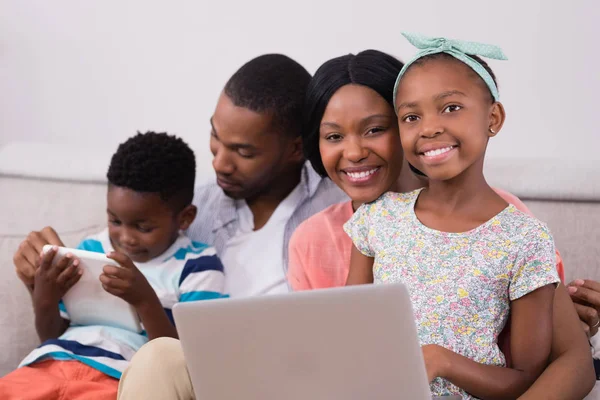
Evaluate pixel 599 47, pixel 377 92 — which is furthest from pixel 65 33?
pixel 599 47

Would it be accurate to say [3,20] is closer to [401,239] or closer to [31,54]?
[31,54]

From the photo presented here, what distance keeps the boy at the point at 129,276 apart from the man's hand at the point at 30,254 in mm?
71

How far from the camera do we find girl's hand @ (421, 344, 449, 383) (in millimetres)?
1176

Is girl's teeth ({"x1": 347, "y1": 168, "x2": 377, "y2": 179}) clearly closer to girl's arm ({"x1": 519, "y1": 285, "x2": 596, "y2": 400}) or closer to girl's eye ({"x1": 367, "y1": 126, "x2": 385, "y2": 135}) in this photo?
girl's eye ({"x1": 367, "y1": 126, "x2": 385, "y2": 135})

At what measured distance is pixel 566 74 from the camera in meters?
2.05

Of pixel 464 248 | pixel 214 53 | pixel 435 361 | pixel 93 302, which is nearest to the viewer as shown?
pixel 435 361

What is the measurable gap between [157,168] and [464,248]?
2.37 feet

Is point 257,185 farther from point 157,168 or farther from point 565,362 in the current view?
point 565,362

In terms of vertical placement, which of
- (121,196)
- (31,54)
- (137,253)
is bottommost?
(137,253)

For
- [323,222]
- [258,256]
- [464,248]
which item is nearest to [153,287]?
[258,256]

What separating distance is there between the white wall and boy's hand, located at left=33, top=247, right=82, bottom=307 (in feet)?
2.63

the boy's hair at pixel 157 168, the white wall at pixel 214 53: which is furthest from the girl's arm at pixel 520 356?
the white wall at pixel 214 53

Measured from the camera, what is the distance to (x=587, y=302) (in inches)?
57.1

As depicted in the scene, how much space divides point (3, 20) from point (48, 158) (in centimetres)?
78
